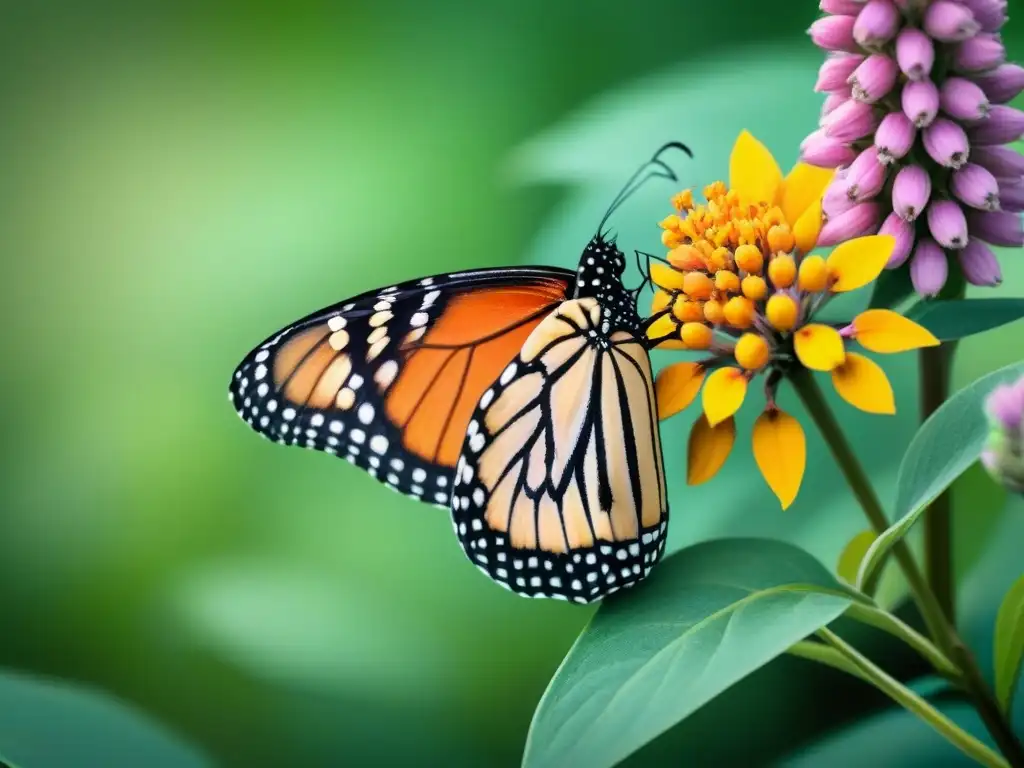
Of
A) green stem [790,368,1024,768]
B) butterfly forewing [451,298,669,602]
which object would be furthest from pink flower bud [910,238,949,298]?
butterfly forewing [451,298,669,602]

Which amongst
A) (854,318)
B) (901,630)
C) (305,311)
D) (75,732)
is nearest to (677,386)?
(854,318)

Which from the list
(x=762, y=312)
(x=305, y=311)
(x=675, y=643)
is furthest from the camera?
(x=305, y=311)

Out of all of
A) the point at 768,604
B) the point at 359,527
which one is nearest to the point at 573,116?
the point at 359,527

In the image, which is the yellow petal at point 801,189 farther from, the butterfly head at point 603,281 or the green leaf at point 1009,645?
the green leaf at point 1009,645

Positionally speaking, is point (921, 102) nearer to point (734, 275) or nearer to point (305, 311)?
point (734, 275)

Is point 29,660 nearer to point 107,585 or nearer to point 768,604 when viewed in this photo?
point 107,585

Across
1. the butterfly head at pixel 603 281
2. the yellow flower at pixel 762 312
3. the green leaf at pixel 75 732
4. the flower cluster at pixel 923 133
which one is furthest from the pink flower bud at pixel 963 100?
the green leaf at pixel 75 732

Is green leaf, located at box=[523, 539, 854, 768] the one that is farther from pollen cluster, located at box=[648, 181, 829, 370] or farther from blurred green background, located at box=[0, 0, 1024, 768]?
blurred green background, located at box=[0, 0, 1024, 768]
